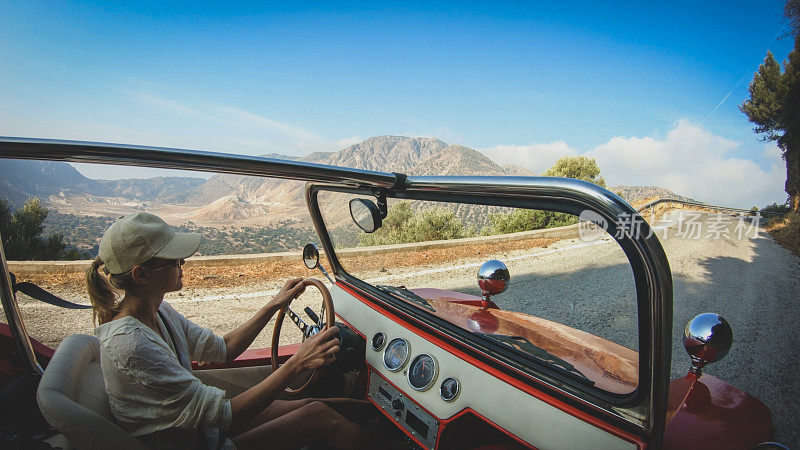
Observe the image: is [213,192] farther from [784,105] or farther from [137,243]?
[784,105]

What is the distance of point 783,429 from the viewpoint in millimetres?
2928

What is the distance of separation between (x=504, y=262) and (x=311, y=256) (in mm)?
1250

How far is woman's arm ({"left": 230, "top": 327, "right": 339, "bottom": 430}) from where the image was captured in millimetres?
1379

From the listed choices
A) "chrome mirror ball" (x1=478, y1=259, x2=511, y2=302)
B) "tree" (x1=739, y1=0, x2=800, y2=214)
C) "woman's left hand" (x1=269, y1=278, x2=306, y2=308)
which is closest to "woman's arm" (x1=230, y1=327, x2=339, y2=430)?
"woman's left hand" (x1=269, y1=278, x2=306, y2=308)

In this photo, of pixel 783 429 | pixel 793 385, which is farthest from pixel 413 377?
pixel 793 385

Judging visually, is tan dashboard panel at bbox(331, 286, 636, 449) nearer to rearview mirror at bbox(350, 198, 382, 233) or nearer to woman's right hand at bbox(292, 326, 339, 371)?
woman's right hand at bbox(292, 326, 339, 371)

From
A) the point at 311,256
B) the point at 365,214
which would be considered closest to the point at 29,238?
the point at 311,256

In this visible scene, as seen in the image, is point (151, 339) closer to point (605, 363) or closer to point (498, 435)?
point (498, 435)

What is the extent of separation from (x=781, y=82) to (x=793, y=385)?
60.0 ft

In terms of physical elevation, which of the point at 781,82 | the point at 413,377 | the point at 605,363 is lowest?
the point at 413,377

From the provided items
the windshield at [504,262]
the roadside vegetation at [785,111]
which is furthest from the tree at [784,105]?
the windshield at [504,262]

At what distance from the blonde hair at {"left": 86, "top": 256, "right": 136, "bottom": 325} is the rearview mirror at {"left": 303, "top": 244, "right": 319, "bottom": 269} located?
107 cm

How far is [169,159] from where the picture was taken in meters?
1.22

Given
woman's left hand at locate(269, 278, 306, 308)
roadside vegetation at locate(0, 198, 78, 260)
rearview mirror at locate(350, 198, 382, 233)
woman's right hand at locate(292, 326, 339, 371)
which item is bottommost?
roadside vegetation at locate(0, 198, 78, 260)
